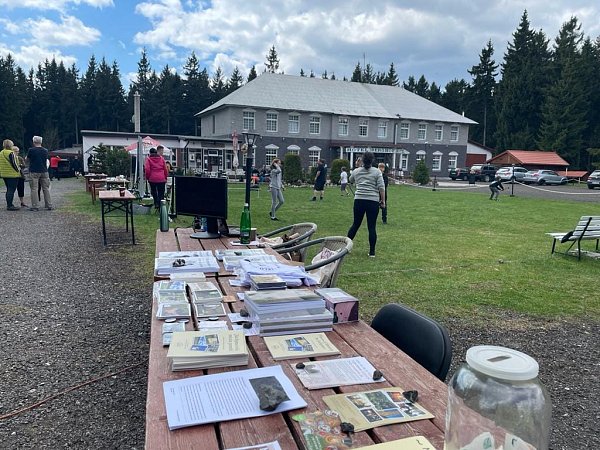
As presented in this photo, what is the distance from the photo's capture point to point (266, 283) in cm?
253

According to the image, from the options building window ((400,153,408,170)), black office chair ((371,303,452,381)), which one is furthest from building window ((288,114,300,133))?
black office chair ((371,303,452,381))

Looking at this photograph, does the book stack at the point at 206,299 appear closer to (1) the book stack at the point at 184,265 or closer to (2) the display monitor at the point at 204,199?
(1) the book stack at the point at 184,265

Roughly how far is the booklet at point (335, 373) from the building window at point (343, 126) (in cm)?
4305

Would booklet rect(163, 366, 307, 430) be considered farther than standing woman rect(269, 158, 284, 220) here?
No

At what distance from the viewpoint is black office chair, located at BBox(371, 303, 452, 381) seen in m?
2.06

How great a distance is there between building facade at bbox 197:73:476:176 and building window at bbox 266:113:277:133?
9cm

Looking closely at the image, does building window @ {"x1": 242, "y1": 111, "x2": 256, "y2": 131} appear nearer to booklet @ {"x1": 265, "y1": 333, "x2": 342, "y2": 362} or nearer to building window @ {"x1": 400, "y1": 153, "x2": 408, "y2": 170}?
building window @ {"x1": 400, "y1": 153, "x2": 408, "y2": 170}

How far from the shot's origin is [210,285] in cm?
277

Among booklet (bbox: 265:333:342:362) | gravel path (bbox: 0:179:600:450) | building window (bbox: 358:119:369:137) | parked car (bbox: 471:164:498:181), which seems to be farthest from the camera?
building window (bbox: 358:119:369:137)

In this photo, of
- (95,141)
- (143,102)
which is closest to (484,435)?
(95,141)

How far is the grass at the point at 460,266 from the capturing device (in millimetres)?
5527

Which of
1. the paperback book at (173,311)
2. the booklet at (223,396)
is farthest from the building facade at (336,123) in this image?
the booklet at (223,396)

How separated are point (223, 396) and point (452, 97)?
77646 mm

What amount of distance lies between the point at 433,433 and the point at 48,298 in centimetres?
527
